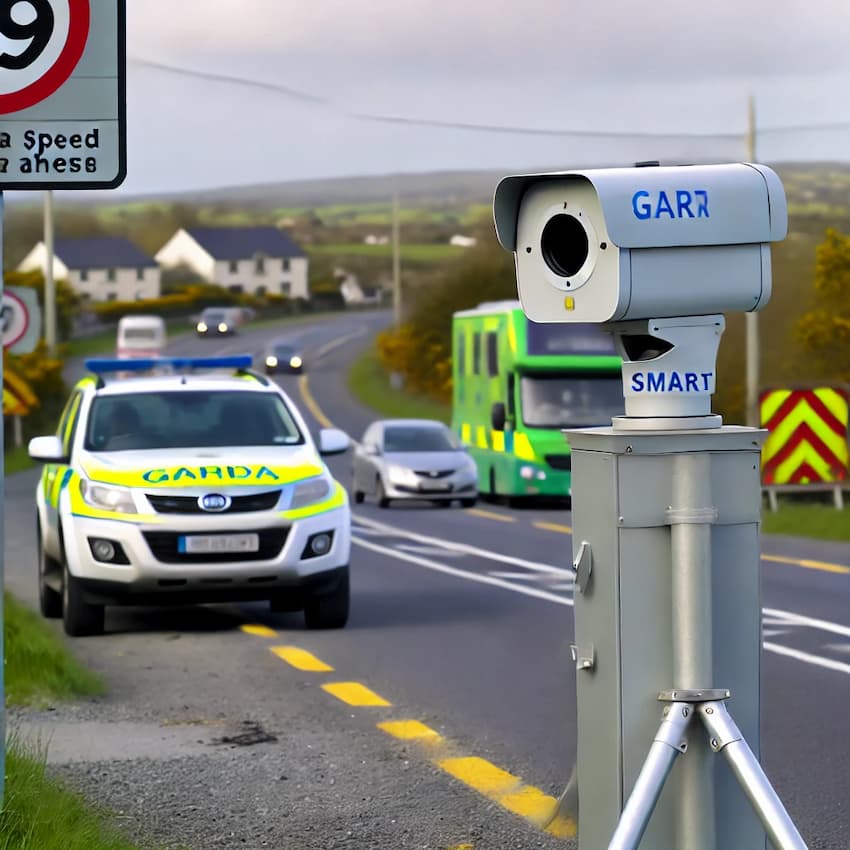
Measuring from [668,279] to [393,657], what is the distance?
7386 millimetres

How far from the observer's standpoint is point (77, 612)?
12.8m

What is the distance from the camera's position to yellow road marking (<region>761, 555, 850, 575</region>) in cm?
1706

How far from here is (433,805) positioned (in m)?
7.12

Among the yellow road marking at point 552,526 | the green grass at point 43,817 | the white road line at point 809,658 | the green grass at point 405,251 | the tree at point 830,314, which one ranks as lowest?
the white road line at point 809,658

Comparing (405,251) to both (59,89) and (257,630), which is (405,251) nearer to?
(257,630)

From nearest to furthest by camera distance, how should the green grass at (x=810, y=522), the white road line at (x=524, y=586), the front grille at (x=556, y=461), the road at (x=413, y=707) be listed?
1. the road at (x=413, y=707)
2. the white road line at (x=524, y=586)
3. the green grass at (x=810, y=522)
4. the front grille at (x=556, y=461)

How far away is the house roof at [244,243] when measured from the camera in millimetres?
180625

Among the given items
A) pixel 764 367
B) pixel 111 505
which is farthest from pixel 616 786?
pixel 764 367

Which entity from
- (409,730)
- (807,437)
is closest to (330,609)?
(409,730)

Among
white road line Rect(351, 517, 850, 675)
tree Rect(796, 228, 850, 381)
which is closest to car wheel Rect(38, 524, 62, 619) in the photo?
white road line Rect(351, 517, 850, 675)

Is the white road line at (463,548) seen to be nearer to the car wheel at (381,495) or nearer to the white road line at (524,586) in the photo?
the white road line at (524,586)

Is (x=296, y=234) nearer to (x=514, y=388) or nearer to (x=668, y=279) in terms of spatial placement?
(x=514, y=388)

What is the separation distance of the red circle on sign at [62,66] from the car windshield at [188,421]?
7.68 metres

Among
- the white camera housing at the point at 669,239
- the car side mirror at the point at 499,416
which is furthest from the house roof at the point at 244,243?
the white camera housing at the point at 669,239
